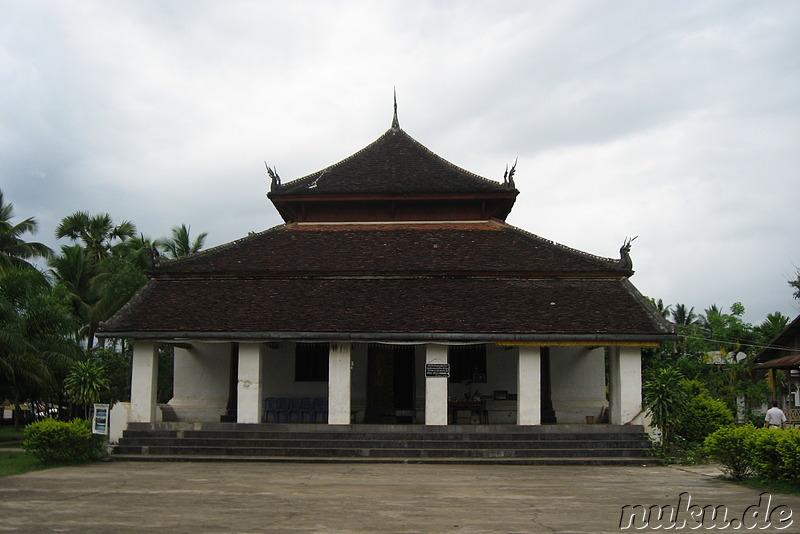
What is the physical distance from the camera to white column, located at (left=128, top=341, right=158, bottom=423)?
1642 cm

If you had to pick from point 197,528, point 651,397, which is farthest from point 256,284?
point 197,528

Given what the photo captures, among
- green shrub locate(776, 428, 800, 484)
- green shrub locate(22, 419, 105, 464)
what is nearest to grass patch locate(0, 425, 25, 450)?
green shrub locate(22, 419, 105, 464)

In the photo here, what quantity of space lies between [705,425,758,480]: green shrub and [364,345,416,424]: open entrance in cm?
817

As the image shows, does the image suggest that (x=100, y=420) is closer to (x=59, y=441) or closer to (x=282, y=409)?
(x=59, y=441)

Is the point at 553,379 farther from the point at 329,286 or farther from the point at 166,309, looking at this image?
the point at 166,309

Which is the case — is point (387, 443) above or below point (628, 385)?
below

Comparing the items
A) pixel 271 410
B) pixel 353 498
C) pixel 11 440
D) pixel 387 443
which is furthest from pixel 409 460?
pixel 11 440

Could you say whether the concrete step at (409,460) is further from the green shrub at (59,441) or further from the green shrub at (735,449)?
the green shrub at (735,449)

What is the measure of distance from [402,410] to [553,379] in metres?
4.02

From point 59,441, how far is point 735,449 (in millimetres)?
12055

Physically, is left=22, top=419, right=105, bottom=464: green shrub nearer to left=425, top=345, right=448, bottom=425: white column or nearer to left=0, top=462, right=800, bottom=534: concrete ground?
left=0, top=462, right=800, bottom=534: concrete ground

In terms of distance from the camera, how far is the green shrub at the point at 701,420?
16.6 meters

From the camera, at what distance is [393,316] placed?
1672 centimetres

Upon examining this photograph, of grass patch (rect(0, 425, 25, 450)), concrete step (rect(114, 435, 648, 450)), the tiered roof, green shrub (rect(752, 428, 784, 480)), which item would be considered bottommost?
grass patch (rect(0, 425, 25, 450))
